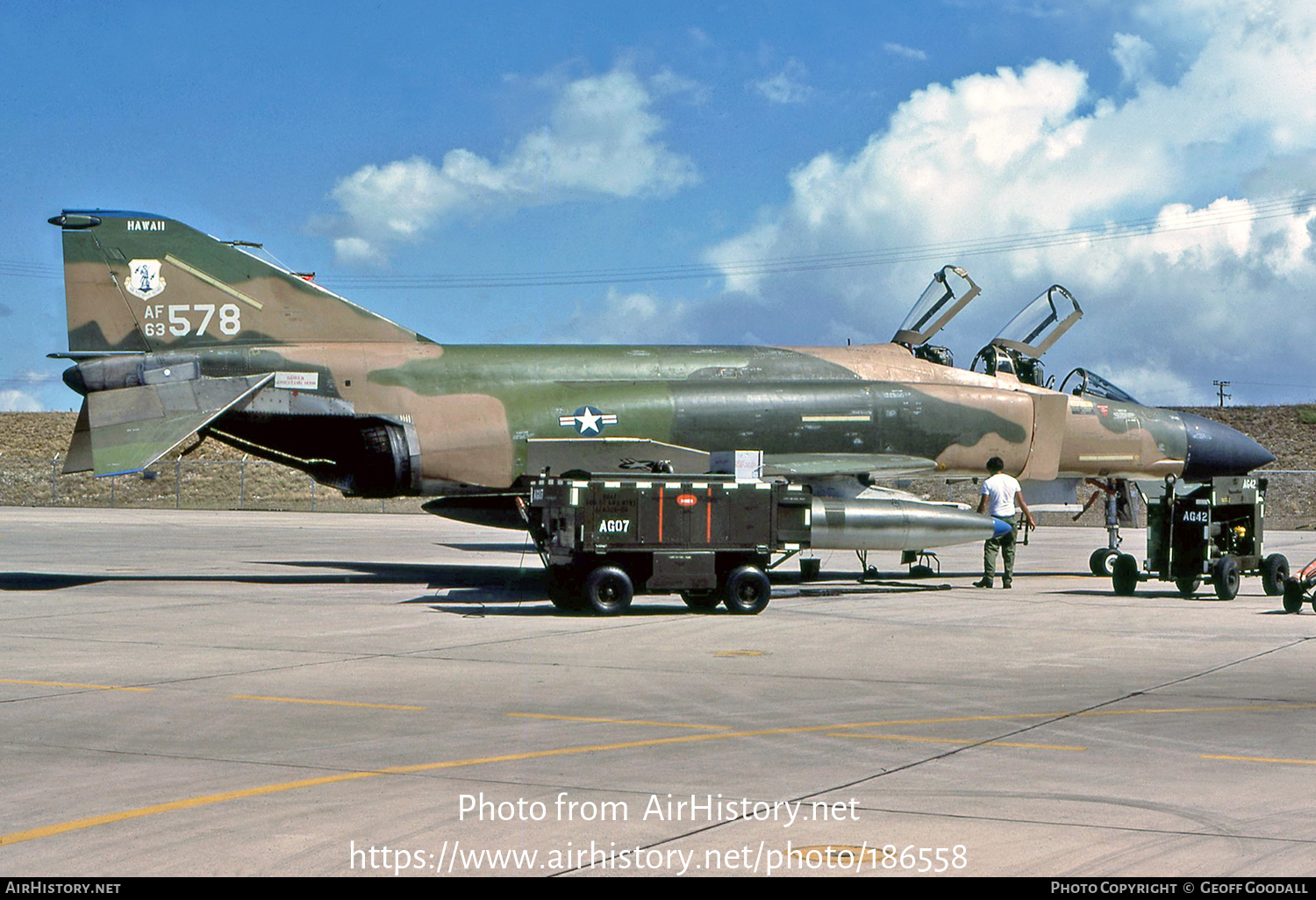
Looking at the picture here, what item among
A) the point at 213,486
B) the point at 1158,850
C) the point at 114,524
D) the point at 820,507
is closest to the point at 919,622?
the point at 820,507

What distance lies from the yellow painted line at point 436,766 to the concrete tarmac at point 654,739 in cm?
3

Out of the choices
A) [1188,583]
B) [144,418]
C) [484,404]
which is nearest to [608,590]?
[484,404]

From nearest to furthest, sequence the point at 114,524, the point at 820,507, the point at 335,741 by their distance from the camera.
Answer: the point at 335,741 → the point at 820,507 → the point at 114,524

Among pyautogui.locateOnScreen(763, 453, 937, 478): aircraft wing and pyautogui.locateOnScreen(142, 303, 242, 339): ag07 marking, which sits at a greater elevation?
pyautogui.locateOnScreen(142, 303, 242, 339): ag07 marking

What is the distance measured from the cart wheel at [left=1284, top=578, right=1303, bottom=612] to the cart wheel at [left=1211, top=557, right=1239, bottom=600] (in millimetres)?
1531

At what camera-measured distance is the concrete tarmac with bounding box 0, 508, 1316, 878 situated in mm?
5285

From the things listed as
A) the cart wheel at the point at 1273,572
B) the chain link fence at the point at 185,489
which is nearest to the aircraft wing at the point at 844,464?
the cart wheel at the point at 1273,572

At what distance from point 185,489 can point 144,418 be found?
44.1m

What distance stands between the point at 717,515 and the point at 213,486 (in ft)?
162

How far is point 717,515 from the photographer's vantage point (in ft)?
48.1

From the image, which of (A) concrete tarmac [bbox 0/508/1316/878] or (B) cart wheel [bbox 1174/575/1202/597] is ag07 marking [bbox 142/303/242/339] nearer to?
(A) concrete tarmac [bbox 0/508/1316/878]

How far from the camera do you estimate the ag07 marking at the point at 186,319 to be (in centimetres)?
1853

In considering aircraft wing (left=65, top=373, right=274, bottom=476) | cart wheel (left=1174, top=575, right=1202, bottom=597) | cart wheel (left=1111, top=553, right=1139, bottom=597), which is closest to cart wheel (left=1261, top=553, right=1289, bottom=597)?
cart wheel (left=1174, top=575, right=1202, bottom=597)
